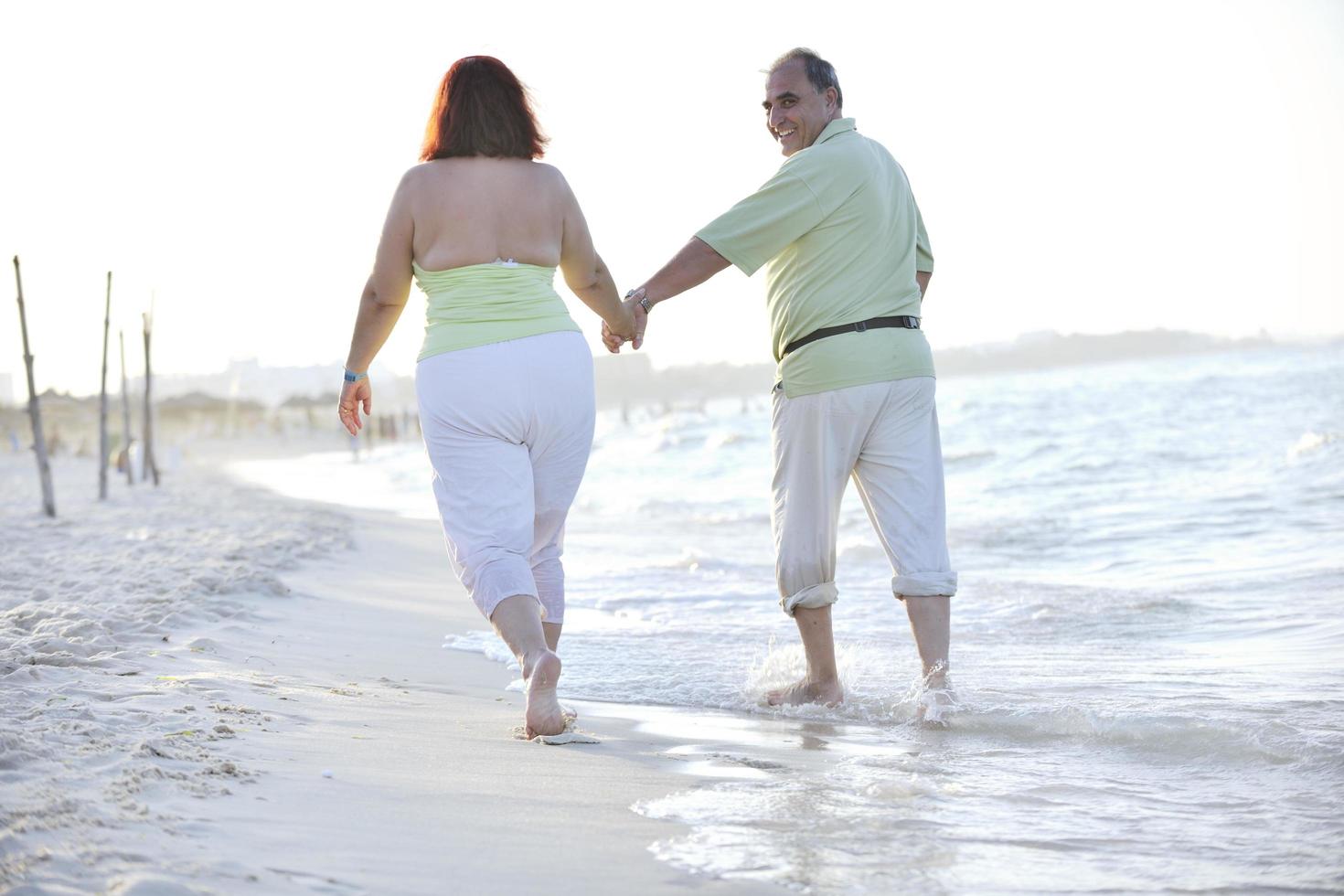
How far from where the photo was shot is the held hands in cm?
319

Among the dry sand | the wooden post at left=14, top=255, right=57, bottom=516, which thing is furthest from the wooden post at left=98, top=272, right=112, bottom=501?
the dry sand

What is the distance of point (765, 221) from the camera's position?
317 centimetres

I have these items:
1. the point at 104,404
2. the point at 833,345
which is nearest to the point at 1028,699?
the point at 833,345

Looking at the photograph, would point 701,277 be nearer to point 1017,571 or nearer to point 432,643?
point 432,643

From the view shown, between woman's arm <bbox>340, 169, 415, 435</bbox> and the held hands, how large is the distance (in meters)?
0.62

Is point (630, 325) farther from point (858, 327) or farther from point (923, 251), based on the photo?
point (923, 251)

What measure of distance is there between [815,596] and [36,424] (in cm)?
1135

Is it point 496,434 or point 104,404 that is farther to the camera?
point 104,404

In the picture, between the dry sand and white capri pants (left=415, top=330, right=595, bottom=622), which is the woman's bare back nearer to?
white capri pants (left=415, top=330, right=595, bottom=622)

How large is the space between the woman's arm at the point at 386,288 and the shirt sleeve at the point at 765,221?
2.85ft

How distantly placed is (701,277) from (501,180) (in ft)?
2.40

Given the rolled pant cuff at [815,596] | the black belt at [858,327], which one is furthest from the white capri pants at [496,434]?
the rolled pant cuff at [815,596]

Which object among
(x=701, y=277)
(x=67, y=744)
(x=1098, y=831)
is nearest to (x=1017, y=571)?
(x=701, y=277)

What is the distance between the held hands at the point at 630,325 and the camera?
126 inches
